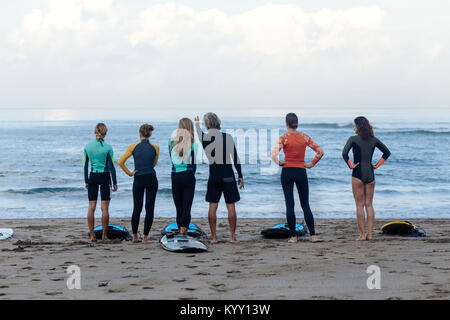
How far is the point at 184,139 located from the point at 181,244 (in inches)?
56.0

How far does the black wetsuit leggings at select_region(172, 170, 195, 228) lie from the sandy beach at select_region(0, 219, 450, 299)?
577mm

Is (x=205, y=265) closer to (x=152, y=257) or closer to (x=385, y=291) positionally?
(x=152, y=257)

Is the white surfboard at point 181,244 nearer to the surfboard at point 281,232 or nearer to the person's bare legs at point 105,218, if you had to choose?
the person's bare legs at point 105,218

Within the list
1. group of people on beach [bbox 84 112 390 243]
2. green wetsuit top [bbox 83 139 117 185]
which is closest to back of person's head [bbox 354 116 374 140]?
group of people on beach [bbox 84 112 390 243]

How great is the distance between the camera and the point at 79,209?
13.7m

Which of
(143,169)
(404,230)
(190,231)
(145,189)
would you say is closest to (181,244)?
(145,189)

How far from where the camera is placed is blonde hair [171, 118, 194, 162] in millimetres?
7477

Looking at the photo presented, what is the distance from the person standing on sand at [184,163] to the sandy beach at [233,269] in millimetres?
693

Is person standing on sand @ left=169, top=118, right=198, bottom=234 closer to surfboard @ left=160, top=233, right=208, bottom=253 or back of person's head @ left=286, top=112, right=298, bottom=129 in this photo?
surfboard @ left=160, top=233, right=208, bottom=253

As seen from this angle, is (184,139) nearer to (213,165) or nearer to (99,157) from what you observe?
(213,165)

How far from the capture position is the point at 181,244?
709 cm

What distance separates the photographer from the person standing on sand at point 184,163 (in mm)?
7496
